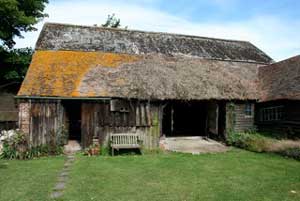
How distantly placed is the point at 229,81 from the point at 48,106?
34.0 ft

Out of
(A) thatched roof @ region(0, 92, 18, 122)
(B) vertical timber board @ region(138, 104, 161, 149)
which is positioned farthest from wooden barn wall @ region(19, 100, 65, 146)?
(A) thatched roof @ region(0, 92, 18, 122)

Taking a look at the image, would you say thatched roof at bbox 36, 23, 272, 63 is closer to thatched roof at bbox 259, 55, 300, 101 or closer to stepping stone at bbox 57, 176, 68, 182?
thatched roof at bbox 259, 55, 300, 101

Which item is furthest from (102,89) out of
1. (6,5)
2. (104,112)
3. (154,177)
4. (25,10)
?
(25,10)

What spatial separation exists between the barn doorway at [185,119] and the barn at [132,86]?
0.23ft

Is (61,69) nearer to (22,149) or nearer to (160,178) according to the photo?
(22,149)

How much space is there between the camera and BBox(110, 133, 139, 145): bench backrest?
14.6m

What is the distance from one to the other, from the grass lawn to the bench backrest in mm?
1404

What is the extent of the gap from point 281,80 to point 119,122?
10050 mm

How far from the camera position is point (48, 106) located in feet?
47.6

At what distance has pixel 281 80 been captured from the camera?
1823 cm

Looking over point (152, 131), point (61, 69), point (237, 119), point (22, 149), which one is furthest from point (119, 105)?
point (237, 119)

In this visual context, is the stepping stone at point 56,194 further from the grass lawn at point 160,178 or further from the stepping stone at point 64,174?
the stepping stone at point 64,174

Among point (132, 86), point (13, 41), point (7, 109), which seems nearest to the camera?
point (132, 86)

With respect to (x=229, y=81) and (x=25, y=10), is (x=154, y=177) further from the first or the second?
(x=25, y=10)
